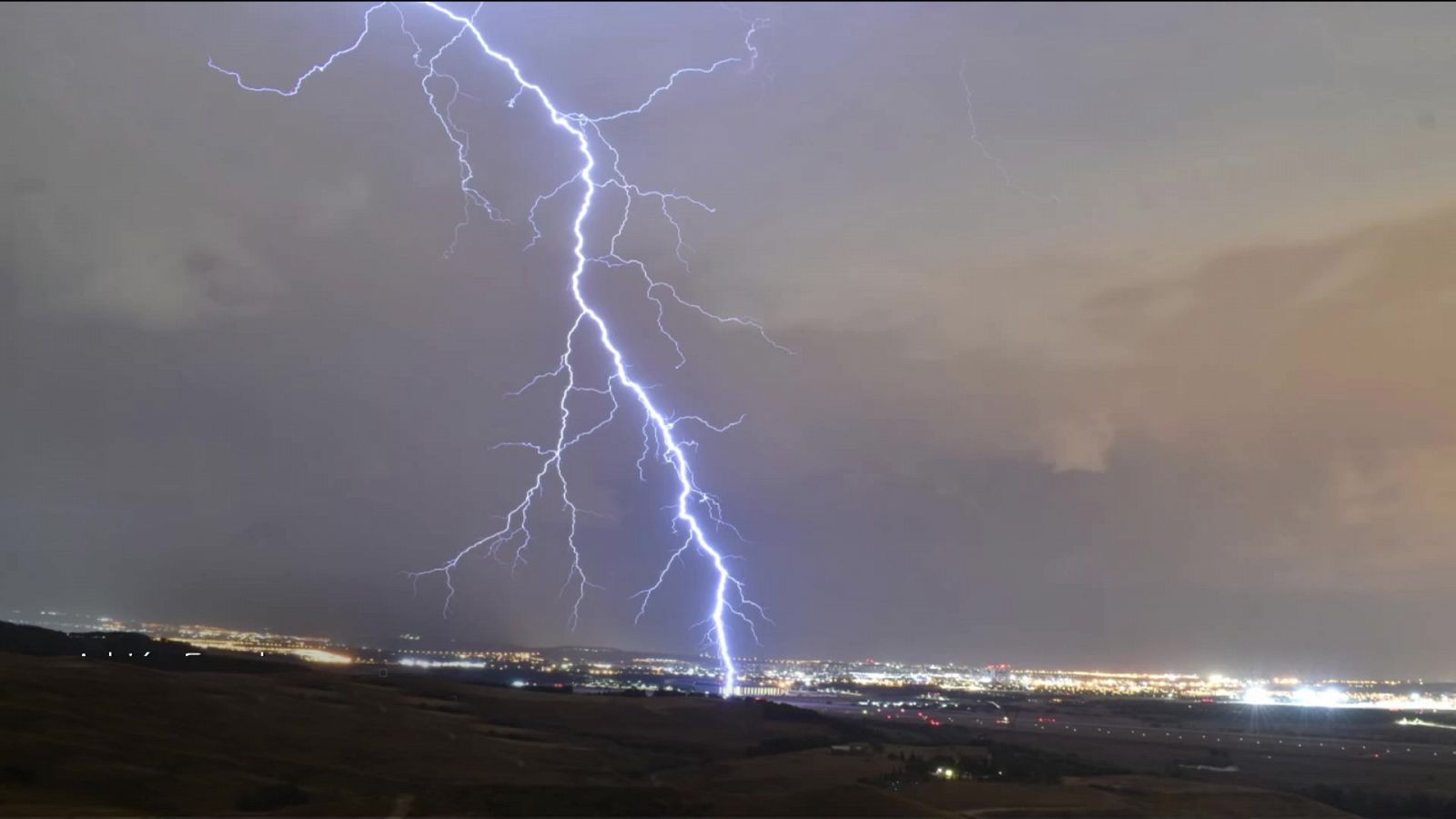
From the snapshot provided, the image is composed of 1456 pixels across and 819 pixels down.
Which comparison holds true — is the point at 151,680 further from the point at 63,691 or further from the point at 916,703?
the point at 916,703

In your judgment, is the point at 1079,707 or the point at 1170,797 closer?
the point at 1170,797

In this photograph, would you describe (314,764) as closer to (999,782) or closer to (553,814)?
(553,814)

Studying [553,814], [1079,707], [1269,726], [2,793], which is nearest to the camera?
[2,793]

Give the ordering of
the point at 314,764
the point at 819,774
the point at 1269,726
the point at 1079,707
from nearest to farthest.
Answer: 1. the point at 314,764
2. the point at 819,774
3. the point at 1269,726
4. the point at 1079,707

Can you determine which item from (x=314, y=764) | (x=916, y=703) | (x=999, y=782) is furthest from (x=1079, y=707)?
(x=314, y=764)

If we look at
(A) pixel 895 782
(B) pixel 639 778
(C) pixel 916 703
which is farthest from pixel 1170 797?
(C) pixel 916 703

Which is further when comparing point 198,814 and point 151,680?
point 151,680
